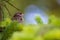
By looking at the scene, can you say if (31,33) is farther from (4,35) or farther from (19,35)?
(4,35)

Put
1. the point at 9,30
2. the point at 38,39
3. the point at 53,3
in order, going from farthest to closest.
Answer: the point at 53,3
the point at 9,30
the point at 38,39

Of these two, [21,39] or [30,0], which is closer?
[21,39]

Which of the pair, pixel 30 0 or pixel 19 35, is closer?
pixel 19 35

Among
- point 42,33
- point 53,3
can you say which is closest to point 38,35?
point 42,33

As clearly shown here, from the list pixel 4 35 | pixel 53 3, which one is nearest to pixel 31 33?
pixel 4 35

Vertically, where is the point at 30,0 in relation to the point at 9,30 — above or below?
above

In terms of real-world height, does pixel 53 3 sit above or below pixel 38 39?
above

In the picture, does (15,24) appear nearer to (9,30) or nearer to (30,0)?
(9,30)

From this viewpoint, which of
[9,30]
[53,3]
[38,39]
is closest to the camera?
[38,39]

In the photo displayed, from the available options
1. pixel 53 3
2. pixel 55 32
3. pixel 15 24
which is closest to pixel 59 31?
pixel 55 32
